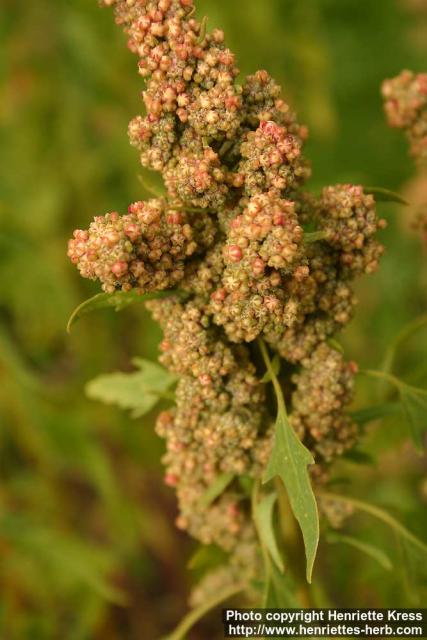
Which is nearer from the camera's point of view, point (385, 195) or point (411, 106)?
point (385, 195)

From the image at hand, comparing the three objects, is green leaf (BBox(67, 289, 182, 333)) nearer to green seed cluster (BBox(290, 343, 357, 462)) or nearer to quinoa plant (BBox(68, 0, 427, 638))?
quinoa plant (BBox(68, 0, 427, 638))

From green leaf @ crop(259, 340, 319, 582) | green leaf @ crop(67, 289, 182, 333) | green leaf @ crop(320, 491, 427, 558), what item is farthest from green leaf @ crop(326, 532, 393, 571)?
green leaf @ crop(67, 289, 182, 333)

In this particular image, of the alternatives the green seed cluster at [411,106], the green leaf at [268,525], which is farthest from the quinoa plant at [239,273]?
the green seed cluster at [411,106]

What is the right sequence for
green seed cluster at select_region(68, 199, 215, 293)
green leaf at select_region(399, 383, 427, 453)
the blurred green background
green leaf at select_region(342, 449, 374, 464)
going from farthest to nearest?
the blurred green background < green leaf at select_region(342, 449, 374, 464) < green leaf at select_region(399, 383, 427, 453) < green seed cluster at select_region(68, 199, 215, 293)

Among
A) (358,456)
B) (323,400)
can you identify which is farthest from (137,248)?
(358,456)

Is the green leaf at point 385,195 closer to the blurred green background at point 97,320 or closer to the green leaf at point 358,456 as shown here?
the green leaf at point 358,456

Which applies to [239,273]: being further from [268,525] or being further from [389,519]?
[389,519]
